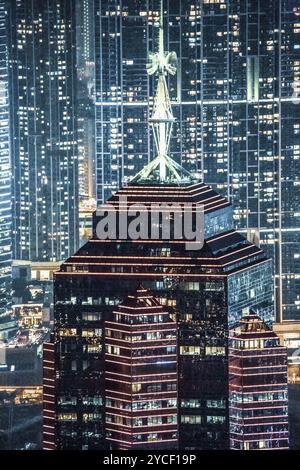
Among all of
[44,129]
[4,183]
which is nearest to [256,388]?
Answer: [4,183]

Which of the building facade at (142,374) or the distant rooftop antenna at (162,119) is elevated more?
the distant rooftop antenna at (162,119)

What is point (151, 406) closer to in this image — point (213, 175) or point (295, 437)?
point (295, 437)

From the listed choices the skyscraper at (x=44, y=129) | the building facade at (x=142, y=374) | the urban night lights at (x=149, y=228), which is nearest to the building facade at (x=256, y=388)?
the urban night lights at (x=149, y=228)

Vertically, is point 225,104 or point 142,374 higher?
point 225,104

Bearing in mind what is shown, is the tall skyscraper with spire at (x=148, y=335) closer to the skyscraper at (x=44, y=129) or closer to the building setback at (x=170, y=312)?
the building setback at (x=170, y=312)

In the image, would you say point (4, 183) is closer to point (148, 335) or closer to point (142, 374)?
point (148, 335)

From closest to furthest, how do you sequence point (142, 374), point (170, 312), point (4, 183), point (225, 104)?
1. point (142, 374)
2. point (170, 312)
3. point (225, 104)
4. point (4, 183)

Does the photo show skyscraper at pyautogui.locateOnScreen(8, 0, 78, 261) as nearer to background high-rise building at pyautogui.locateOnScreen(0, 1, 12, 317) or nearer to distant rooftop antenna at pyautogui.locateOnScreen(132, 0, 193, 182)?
background high-rise building at pyautogui.locateOnScreen(0, 1, 12, 317)
